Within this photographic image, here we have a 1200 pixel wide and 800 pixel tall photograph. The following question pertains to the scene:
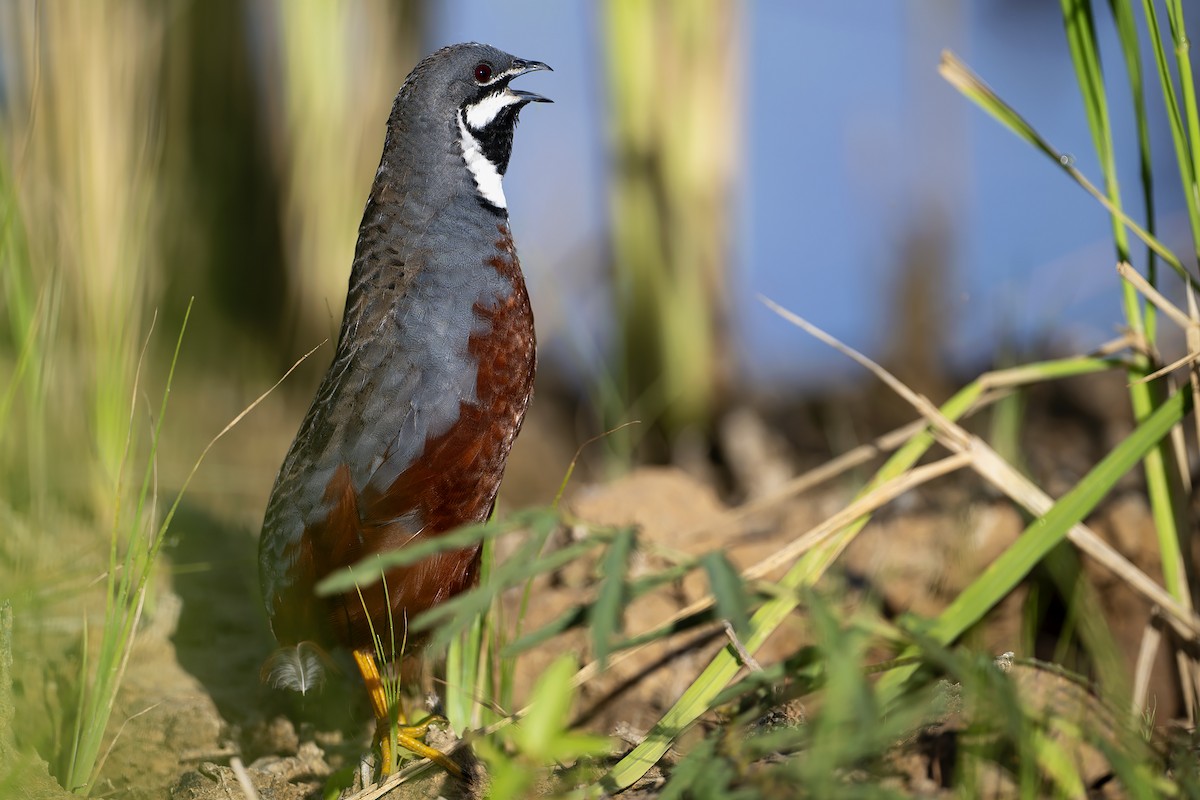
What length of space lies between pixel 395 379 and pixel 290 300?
278 centimetres

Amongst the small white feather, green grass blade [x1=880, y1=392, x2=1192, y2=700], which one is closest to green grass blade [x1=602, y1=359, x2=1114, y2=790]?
green grass blade [x1=880, y1=392, x2=1192, y2=700]

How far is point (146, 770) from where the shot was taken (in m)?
2.23

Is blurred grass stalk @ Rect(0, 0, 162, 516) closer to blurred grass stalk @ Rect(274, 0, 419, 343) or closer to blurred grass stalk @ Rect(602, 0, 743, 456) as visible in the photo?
blurred grass stalk @ Rect(274, 0, 419, 343)

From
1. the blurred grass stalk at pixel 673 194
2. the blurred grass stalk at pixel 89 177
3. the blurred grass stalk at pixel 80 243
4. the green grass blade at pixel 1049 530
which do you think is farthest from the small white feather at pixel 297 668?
the blurred grass stalk at pixel 673 194

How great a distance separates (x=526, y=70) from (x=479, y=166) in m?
0.29

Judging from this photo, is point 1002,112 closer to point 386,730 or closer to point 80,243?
point 386,730

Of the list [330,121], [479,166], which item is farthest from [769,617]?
[330,121]

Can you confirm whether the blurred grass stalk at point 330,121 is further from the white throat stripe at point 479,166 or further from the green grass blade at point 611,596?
the green grass blade at point 611,596

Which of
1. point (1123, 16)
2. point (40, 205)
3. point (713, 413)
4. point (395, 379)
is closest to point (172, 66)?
point (40, 205)

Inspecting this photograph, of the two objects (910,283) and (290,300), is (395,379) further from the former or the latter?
(910,283)

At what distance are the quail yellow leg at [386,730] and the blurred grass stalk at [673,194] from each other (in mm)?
2035

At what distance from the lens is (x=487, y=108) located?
8.30 ft

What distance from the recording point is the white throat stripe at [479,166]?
249 cm

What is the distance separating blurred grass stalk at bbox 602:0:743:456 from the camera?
171 inches
